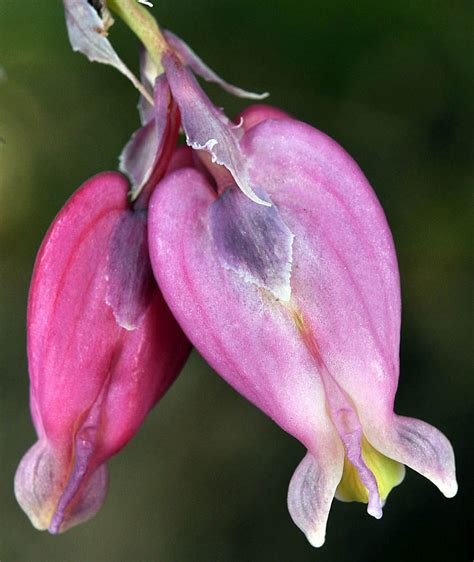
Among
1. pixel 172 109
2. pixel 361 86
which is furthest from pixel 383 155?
pixel 172 109

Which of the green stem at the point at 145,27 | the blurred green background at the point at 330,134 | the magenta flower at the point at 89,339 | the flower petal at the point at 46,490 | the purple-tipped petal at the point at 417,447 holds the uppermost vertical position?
the green stem at the point at 145,27

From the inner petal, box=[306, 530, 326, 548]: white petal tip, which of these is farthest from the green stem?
box=[306, 530, 326, 548]: white petal tip

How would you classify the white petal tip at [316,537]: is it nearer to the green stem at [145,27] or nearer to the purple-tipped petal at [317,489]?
the purple-tipped petal at [317,489]

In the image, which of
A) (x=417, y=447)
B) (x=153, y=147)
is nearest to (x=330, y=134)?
(x=153, y=147)

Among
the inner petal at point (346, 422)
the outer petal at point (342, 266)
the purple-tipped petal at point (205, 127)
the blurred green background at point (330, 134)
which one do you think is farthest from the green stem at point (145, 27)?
the blurred green background at point (330, 134)

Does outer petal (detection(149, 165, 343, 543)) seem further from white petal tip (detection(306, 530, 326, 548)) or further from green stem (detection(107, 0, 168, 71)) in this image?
green stem (detection(107, 0, 168, 71))

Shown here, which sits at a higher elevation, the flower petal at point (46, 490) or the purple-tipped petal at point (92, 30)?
the purple-tipped petal at point (92, 30)

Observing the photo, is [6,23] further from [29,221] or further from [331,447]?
[331,447]

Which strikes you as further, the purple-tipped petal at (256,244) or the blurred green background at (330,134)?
the blurred green background at (330,134)
